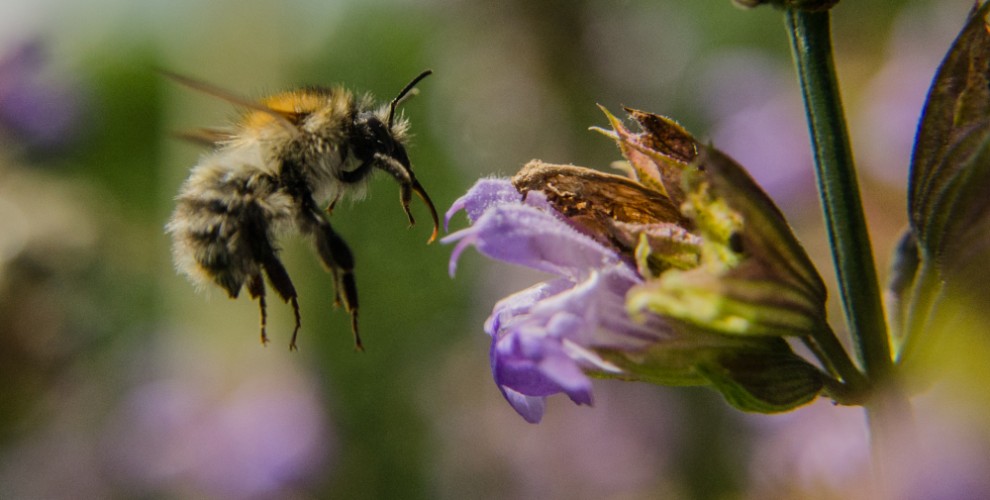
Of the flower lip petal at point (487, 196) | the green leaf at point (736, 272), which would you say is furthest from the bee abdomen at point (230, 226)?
the green leaf at point (736, 272)

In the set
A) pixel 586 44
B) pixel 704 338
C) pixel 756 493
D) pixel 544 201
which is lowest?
pixel 756 493

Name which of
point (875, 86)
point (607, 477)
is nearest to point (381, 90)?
point (607, 477)

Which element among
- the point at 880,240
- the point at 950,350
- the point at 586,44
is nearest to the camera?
the point at 950,350

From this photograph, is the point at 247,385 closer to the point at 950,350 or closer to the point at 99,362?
the point at 99,362

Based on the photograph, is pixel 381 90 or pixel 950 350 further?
pixel 381 90

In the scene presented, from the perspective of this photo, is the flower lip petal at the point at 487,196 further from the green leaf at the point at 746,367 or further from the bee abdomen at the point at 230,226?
the bee abdomen at the point at 230,226

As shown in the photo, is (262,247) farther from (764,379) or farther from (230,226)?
(764,379)

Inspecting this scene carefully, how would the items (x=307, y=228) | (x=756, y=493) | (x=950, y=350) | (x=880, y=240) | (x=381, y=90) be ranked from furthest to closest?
(x=381, y=90) < (x=756, y=493) < (x=880, y=240) < (x=307, y=228) < (x=950, y=350)
